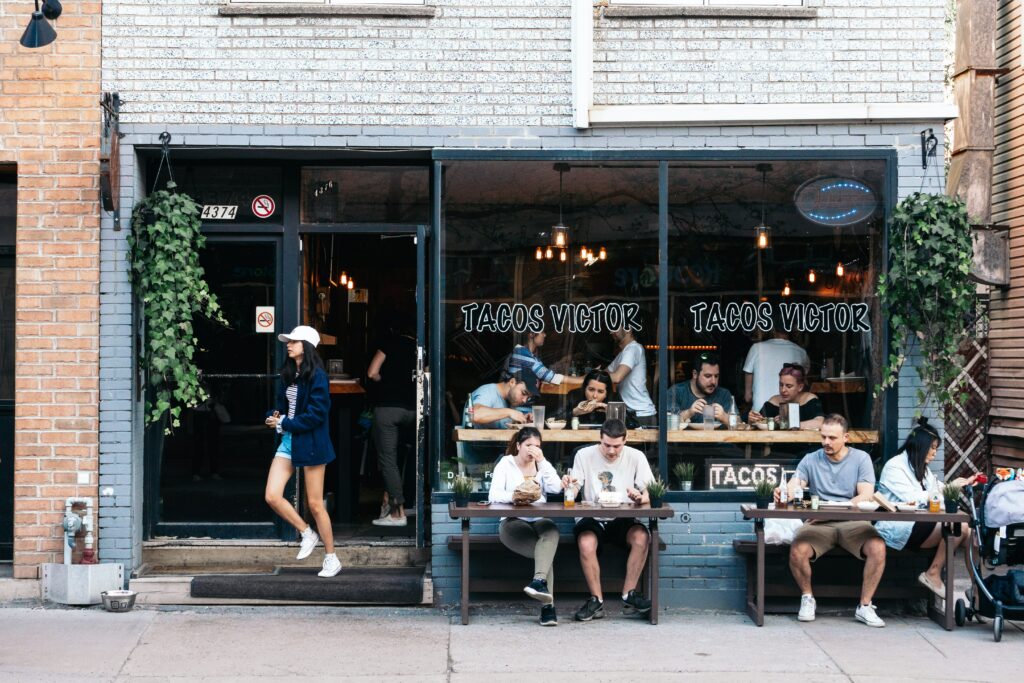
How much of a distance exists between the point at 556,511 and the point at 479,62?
128 inches

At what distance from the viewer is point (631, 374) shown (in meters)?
9.09

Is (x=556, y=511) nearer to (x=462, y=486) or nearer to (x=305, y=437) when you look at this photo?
(x=462, y=486)

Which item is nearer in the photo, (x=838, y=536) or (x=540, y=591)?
(x=540, y=591)

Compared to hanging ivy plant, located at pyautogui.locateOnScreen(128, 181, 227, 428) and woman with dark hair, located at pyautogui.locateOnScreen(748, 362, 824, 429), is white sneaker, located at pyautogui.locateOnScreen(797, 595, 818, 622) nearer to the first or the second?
woman with dark hair, located at pyautogui.locateOnScreen(748, 362, 824, 429)

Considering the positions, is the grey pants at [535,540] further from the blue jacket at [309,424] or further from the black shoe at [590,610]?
the blue jacket at [309,424]

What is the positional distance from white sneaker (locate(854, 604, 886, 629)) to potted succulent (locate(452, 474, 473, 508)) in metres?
2.77

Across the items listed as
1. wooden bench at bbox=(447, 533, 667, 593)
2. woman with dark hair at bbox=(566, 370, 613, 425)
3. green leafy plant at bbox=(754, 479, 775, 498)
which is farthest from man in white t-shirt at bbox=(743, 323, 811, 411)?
wooden bench at bbox=(447, 533, 667, 593)

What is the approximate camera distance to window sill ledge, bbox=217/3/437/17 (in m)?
8.68

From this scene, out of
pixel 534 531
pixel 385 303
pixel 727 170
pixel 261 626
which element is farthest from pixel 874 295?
pixel 261 626

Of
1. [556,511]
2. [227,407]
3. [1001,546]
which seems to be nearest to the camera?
[1001,546]

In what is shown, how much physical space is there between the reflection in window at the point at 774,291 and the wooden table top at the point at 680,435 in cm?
6

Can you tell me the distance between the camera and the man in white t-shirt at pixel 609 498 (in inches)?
324

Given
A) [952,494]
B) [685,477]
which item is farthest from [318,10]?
[952,494]

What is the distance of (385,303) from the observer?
969cm
